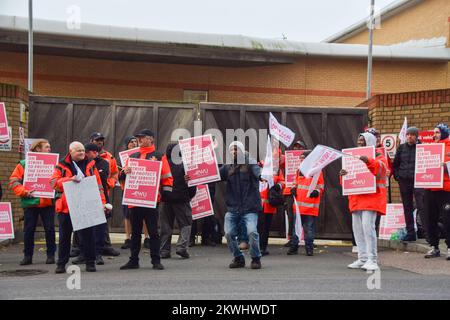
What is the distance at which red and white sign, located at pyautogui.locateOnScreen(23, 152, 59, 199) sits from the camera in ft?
35.2

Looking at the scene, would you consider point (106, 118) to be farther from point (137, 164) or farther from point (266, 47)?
point (266, 47)

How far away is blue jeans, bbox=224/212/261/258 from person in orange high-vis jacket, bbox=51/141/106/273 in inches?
78.2

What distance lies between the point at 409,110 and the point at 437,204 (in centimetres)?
356

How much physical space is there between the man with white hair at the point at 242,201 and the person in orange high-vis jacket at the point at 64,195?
201cm

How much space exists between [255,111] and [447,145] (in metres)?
4.71

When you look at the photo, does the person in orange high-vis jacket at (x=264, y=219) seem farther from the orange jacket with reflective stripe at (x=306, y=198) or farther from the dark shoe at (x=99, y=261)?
the dark shoe at (x=99, y=261)

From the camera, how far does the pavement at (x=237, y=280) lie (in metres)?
7.46

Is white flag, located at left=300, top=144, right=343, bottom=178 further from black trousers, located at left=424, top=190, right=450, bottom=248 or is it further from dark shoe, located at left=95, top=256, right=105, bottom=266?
dark shoe, located at left=95, top=256, right=105, bottom=266

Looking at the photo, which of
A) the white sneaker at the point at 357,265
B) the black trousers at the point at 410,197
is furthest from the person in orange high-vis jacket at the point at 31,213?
Answer: the black trousers at the point at 410,197

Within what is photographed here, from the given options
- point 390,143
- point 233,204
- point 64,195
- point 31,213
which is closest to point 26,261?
point 31,213

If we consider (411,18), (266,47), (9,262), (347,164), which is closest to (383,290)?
(347,164)

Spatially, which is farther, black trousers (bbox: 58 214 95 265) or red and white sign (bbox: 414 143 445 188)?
red and white sign (bbox: 414 143 445 188)

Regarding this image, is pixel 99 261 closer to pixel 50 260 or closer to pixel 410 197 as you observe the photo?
pixel 50 260

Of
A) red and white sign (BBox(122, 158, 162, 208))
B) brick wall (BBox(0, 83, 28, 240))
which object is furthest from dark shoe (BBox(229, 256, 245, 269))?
brick wall (BBox(0, 83, 28, 240))
